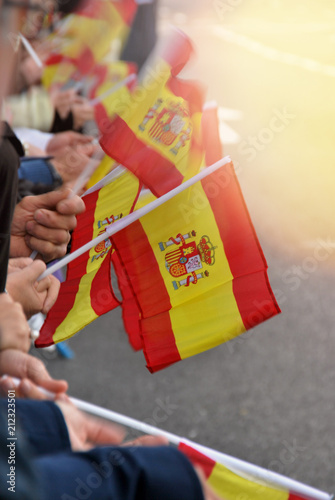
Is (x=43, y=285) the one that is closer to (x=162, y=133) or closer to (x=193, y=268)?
(x=193, y=268)

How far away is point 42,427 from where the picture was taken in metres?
1.01

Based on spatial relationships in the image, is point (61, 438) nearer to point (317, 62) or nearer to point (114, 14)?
point (114, 14)

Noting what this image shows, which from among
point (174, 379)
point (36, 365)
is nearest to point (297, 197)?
point (174, 379)

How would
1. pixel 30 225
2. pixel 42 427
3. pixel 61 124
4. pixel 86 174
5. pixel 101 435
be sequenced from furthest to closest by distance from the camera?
pixel 61 124, pixel 86 174, pixel 30 225, pixel 101 435, pixel 42 427

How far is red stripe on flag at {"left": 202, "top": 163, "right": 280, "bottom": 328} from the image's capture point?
66.5 inches

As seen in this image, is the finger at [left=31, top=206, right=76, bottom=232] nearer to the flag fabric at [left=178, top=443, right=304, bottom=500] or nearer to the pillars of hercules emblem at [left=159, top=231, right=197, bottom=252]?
the pillars of hercules emblem at [left=159, top=231, right=197, bottom=252]

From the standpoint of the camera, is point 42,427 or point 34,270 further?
point 34,270

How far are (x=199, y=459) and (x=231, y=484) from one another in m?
0.10

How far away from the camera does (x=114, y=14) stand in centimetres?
332

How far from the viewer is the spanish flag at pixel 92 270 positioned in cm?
178

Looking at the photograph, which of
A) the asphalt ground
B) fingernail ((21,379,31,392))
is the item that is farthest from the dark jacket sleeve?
the asphalt ground

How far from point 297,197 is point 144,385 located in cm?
276

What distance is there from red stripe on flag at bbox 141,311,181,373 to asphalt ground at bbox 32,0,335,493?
135 centimetres

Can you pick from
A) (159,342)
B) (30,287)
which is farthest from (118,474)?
(159,342)
